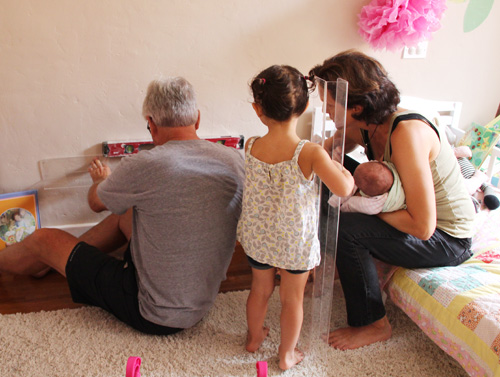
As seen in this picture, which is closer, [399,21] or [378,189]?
[378,189]

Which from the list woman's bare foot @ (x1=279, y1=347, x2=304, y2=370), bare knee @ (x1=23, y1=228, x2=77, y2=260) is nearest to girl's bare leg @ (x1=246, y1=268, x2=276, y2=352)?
woman's bare foot @ (x1=279, y1=347, x2=304, y2=370)

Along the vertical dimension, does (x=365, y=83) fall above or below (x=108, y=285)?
above

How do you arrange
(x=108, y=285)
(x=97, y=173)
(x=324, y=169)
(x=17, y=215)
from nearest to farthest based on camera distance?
(x=324, y=169), (x=108, y=285), (x=97, y=173), (x=17, y=215)

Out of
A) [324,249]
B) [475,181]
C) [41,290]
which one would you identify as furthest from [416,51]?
[41,290]

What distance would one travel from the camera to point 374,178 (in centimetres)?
154

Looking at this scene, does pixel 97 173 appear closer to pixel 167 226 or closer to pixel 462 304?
pixel 167 226

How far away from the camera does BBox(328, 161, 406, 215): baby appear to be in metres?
1.54

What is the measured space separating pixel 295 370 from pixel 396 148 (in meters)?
0.85

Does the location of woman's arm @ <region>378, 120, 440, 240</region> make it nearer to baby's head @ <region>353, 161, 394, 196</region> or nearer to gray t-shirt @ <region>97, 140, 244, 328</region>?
baby's head @ <region>353, 161, 394, 196</region>

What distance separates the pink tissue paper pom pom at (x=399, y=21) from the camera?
2.10 meters

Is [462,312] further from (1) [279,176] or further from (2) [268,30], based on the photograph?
(2) [268,30]

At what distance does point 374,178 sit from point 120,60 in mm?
1249

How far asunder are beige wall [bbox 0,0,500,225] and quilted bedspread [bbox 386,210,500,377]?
111cm

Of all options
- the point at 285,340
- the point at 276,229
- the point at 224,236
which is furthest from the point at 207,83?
the point at 285,340
